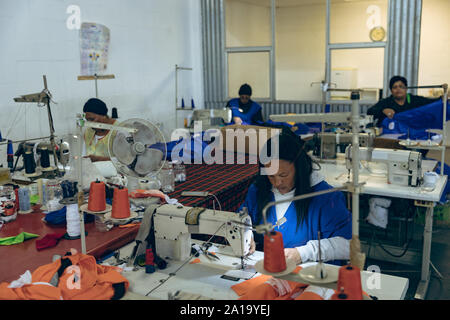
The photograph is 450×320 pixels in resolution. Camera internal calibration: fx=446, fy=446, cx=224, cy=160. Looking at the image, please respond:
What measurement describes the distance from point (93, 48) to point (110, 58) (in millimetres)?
330

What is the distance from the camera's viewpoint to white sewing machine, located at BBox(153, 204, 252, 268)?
5.78 ft

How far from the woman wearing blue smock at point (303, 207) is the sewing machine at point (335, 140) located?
1.39 metres

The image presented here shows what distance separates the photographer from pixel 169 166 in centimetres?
299

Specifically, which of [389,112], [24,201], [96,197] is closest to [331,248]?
[96,197]

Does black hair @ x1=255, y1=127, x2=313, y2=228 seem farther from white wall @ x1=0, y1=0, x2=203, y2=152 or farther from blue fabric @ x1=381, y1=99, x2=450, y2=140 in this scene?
white wall @ x1=0, y1=0, x2=203, y2=152

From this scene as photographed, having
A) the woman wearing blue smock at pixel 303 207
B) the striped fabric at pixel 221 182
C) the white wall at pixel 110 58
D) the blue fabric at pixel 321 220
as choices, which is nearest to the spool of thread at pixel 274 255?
the woman wearing blue smock at pixel 303 207

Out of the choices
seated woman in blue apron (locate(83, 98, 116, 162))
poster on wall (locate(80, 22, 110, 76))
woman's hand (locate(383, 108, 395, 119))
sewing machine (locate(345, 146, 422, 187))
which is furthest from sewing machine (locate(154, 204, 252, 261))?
woman's hand (locate(383, 108, 395, 119))

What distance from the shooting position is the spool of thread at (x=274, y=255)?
141 cm

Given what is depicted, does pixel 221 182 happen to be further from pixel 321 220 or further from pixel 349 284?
pixel 349 284

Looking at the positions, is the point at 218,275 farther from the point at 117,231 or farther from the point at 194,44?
the point at 194,44

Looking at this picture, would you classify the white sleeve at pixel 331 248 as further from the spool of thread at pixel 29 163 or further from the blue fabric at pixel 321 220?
the spool of thread at pixel 29 163

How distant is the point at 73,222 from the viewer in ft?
6.73

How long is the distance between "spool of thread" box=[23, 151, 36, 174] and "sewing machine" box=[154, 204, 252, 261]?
1089mm

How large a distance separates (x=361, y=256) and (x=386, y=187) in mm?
1866
